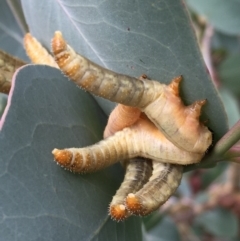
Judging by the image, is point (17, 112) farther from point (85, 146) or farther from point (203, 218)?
point (203, 218)

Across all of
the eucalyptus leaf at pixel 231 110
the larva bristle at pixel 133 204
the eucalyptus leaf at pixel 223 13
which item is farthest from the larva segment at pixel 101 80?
the eucalyptus leaf at pixel 231 110

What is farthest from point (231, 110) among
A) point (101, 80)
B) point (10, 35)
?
point (101, 80)

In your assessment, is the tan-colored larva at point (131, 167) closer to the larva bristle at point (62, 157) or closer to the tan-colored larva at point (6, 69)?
the larva bristle at point (62, 157)

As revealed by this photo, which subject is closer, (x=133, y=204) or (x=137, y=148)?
(x=133, y=204)

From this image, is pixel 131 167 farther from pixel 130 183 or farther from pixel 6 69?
pixel 6 69

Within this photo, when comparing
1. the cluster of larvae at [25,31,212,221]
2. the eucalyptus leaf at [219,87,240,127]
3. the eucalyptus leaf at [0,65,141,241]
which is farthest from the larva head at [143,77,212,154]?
the eucalyptus leaf at [219,87,240,127]

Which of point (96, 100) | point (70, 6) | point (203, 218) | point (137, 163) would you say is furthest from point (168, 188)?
point (203, 218)
